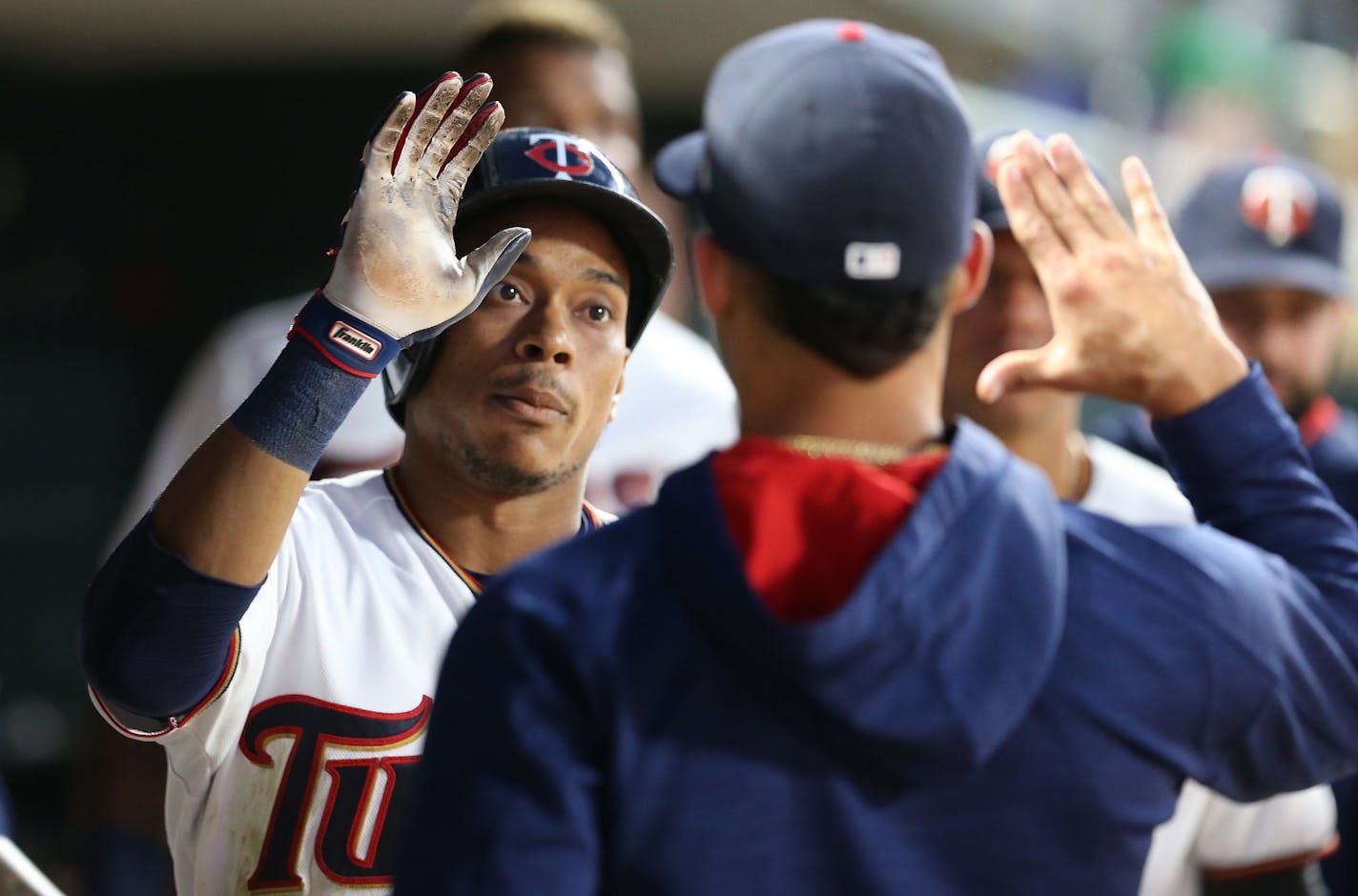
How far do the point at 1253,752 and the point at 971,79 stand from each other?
8.17 m

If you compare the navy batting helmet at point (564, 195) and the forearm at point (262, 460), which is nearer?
the forearm at point (262, 460)

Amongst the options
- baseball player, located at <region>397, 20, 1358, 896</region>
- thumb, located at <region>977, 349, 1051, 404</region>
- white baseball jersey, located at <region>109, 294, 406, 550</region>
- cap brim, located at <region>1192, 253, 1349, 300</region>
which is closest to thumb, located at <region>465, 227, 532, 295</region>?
baseball player, located at <region>397, 20, 1358, 896</region>

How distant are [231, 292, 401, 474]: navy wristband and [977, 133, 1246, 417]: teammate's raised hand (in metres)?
0.72

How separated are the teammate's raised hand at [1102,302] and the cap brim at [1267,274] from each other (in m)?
2.67

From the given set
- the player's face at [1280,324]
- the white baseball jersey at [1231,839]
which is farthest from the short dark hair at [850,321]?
the player's face at [1280,324]

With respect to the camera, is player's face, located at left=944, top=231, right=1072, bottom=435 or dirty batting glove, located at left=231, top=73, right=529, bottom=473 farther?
player's face, located at left=944, top=231, right=1072, bottom=435

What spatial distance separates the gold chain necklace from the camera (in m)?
1.74

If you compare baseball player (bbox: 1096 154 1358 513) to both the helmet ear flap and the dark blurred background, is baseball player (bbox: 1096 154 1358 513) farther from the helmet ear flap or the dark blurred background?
the dark blurred background

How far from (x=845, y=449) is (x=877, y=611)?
0.64 feet

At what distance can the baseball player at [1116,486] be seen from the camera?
10.1 ft

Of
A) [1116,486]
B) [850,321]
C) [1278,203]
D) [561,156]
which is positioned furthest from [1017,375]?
[1278,203]

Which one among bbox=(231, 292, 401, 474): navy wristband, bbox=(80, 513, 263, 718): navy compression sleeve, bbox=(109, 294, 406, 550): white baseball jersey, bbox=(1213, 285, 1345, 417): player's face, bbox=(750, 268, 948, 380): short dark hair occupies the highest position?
bbox=(750, 268, 948, 380): short dark hair

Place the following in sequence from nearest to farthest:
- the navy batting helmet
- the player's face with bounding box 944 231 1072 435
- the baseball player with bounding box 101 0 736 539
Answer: the navy batting helmet
the player's face with bounding box 944 231 1072 435
the baseball player with bounding box 101 0 736 539

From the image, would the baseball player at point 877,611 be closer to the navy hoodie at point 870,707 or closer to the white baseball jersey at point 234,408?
the navy hoodie at point 870,707
